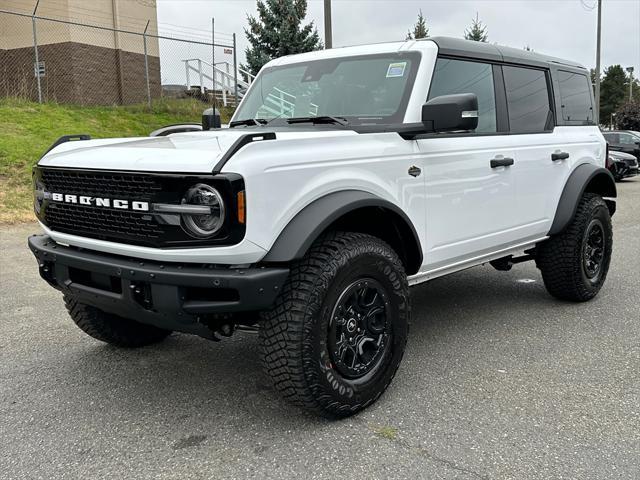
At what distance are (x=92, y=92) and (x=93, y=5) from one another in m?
2.34

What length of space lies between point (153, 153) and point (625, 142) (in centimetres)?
2151

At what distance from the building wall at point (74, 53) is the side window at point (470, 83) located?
1477 cm

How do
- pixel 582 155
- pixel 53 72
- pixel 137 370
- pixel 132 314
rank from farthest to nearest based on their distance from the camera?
1. pixel 53 72
2. pixel 582 155
3. pixel 137 370
4. pixel 132 314

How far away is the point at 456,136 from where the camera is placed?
3.85 m

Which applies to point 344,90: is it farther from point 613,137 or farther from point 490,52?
point 613,137

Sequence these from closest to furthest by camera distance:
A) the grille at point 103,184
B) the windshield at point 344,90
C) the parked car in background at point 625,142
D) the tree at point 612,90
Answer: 1. the grille at point 103,184
2. the windshield at point 344,90
3. the parked car in background at point 625,142
4. the tree at point 612,90

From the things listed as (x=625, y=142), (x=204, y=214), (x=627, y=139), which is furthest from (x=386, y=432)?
(x=627, y=139)

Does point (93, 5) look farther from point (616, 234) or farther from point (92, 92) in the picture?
point (616, 234)

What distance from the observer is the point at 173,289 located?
2.69 m

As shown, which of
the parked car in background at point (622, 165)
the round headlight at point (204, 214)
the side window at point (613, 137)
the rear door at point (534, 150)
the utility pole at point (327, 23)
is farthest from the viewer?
the side window at point (613, 137)

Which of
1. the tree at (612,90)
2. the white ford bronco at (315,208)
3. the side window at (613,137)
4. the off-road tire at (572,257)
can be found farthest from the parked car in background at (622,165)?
the tree at (612,90)

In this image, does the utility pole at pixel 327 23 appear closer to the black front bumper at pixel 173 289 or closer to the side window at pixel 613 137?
the black front bumper at pixel 173 289

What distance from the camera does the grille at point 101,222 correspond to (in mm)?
2809

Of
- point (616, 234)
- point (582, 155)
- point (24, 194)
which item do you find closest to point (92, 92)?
point (24, 194)
